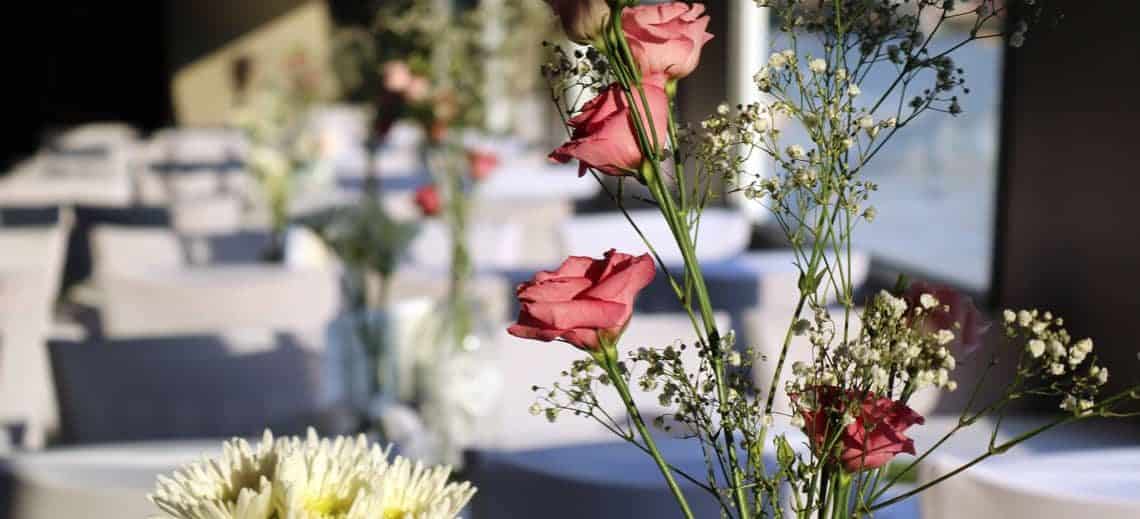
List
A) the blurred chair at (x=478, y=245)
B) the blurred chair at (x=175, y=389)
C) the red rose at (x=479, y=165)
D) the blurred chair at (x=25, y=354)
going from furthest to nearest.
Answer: the blurred chair at (x=478, y=245) → the red rose at (x=479, y=165) → the blurred chair at (x=25, y=354) → the blurred chair at (x=175, y=389)

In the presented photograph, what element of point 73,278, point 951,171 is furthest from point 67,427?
point 73,278

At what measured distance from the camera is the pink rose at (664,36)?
2.42 ft

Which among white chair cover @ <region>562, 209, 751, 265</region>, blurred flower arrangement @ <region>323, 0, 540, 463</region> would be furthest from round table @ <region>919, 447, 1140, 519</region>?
white chair cover @ <region>562, 209, 751, 265</region>

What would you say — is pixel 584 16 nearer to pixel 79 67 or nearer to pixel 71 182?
pixel 71 182

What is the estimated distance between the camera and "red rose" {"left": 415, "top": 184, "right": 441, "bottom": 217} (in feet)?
9.68

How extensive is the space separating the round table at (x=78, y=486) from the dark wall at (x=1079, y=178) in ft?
5.77

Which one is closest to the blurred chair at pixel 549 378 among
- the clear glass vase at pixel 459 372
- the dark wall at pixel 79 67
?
the clear glass vase at pixel 459 372

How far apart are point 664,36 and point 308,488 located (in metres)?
0.32

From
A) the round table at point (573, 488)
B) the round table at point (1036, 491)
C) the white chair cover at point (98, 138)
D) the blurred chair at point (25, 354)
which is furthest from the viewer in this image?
the white chair cover at point (98, 138)

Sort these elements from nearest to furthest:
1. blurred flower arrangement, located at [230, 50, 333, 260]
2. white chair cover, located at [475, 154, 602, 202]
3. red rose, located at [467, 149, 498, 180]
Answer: red rose, located at [467, 149, 498, 180] < blurred flower arrangement, located at [230, 50, 333, 260] < white chair cover, located at [475, 154, 602, 202]

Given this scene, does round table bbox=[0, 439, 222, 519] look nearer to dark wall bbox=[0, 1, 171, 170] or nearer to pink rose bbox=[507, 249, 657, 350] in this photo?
pink rose bbox=[507, 249, 657, 350]

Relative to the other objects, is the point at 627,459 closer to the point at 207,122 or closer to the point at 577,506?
the point at 577,506

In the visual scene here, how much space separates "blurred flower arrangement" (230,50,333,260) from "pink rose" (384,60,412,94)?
1.69 m

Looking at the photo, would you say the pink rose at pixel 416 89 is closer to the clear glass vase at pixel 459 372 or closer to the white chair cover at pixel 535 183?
the clear glass vase at pixel 459 372
